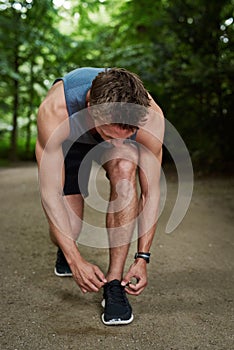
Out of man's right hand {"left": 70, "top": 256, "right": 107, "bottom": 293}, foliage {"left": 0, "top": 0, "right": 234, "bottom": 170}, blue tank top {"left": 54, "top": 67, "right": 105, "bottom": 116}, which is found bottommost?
foliage {"left": 0, "top": 0, "right": 234, "bottom": 170}

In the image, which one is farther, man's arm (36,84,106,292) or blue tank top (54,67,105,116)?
blue tank top (54,67,105,116)

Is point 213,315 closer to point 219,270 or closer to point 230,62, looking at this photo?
point 219,270

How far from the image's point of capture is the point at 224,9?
198 inches

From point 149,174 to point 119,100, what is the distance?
421 millimetres

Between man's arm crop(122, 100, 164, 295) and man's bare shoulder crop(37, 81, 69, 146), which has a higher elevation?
man's bare shoulder crop(37, 81, 69, 146)

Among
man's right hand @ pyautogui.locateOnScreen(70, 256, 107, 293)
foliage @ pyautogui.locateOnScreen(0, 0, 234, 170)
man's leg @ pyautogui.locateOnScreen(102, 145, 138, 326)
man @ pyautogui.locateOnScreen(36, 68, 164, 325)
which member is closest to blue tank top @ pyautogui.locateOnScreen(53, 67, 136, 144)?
man @ pyautogui.locateOnScreen(36, 68, 164, 325)

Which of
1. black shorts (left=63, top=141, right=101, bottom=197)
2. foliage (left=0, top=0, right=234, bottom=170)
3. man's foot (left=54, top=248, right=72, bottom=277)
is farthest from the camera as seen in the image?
foliage (left=0, top=0, right=234, bottom=170)

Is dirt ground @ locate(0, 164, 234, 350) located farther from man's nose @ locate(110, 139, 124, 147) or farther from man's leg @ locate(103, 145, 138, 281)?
man's nose @ locate(110, 139, 124, 147)

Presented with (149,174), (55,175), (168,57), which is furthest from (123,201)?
(168,57)

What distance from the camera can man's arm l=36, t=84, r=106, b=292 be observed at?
66.5 inches

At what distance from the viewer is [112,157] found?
6.39ft

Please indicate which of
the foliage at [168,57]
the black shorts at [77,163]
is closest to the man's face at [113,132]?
the black shorts at [77,163]

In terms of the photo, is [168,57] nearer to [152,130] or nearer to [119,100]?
[152,130]

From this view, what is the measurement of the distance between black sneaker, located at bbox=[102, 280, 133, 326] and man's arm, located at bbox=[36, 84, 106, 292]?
17 cm
